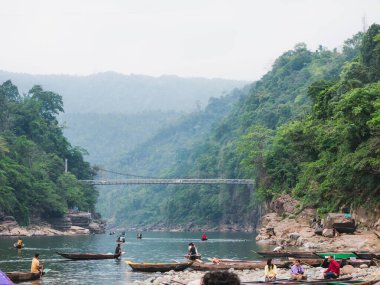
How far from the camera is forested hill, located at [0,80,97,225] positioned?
78625 millimetres

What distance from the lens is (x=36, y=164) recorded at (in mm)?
89188

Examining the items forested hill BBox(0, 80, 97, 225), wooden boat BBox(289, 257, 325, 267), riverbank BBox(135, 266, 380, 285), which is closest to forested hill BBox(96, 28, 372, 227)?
forested hill BBox(0, 80, 97, 225)

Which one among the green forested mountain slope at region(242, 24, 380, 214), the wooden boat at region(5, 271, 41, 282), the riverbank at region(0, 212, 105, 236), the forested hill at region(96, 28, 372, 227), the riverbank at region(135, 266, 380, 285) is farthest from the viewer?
the forested hill at region(96, 28, 372, 227)

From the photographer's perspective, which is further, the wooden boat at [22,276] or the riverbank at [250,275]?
the wooden boat at [22,276]

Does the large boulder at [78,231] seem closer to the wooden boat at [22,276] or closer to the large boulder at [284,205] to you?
the large boulder at [284,205]

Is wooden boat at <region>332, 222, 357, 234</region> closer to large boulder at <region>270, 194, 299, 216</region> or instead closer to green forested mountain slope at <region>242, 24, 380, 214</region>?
green forested mountain slope at <region>242, 24, 380, 214</region>

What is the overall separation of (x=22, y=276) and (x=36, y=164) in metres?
63.5

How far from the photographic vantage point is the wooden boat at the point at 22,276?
2689 centimetres

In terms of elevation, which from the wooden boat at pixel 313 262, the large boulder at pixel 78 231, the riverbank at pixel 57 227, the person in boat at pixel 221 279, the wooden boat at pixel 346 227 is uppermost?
the person in boat at pixel 221 279

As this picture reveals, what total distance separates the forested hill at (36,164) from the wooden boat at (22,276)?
45.8 metres

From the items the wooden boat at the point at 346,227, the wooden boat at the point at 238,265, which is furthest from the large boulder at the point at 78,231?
the wooden boat at the point at 238,265

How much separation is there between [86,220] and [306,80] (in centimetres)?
6024

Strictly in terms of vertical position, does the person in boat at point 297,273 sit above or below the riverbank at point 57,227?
above

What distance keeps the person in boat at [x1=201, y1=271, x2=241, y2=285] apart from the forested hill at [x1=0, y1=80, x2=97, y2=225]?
68.9 m
